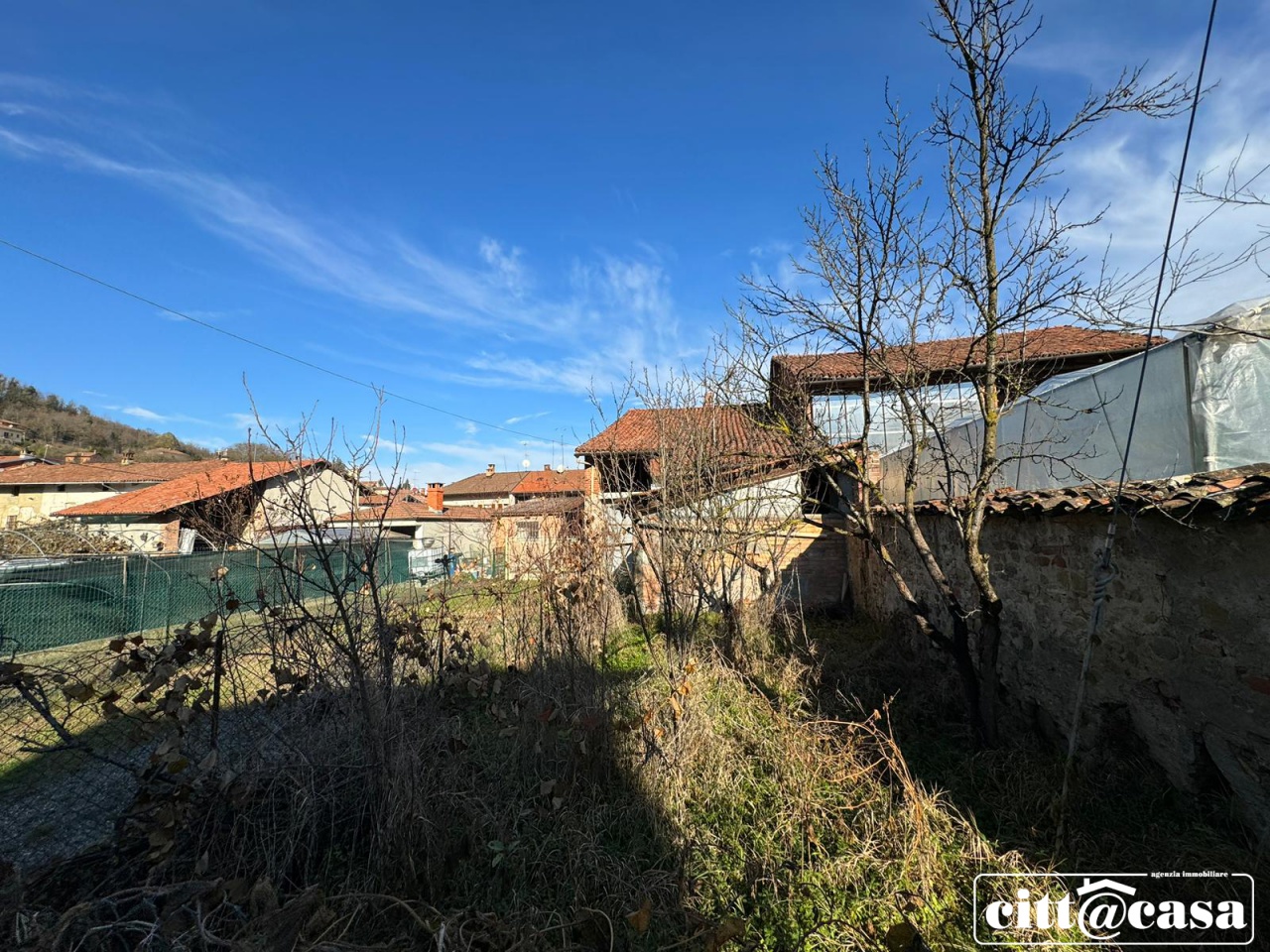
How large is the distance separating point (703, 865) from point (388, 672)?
2.04m

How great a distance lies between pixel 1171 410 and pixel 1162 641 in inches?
63.6

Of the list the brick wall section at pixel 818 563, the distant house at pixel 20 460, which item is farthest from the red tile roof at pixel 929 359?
the distant house at pixel 20 460

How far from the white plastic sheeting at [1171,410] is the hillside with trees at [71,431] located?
4443 centimetres

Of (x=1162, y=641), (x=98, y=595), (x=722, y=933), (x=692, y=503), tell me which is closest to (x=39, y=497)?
(x=98, y=595)

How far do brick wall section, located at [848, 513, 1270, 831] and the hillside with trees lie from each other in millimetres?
44377

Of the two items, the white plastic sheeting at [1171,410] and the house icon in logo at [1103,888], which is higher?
the white plastic sheeting at [1171,410]

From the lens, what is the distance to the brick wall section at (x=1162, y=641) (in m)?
2.62

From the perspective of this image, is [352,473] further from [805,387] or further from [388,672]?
[805,387]

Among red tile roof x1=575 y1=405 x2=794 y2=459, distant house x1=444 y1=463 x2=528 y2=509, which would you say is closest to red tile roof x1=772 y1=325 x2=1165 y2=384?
red tile roof x1=575 y1=405 x2=794 y2=459

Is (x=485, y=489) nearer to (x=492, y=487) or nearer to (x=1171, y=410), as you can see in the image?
(x=492, y=487)

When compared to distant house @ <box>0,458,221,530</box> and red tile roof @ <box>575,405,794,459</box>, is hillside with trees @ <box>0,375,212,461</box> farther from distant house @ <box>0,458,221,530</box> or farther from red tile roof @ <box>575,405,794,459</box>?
red tile roof @ <box>575,405,794,459</box>

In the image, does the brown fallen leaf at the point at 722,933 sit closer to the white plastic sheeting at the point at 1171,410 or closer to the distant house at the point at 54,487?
the white plastic sheeting at the point at 1171,410

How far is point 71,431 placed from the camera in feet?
115

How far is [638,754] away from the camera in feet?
12.6
